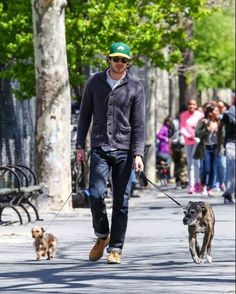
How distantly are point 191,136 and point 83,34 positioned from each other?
18.2 ft

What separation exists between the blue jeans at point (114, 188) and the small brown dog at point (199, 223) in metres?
0.60

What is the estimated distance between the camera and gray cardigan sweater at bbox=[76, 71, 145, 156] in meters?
12.0

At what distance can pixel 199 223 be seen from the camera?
12.3 m

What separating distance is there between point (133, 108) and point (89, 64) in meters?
12.7

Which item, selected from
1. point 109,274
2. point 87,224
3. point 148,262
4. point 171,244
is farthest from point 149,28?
point 109,274

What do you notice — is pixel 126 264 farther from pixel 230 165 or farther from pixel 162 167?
pixel 162 167

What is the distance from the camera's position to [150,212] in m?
22.5

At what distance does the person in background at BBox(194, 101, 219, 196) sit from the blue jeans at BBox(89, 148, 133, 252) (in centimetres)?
1489

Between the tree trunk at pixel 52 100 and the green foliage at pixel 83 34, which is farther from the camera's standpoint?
the green foliage at pixel 83 34

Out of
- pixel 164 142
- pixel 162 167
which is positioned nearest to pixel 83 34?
pixel 162 167

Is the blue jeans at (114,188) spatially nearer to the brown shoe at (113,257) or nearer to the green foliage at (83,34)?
the brown shoe at (113,257)

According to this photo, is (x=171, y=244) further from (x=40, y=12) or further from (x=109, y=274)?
(x=40, y=12)

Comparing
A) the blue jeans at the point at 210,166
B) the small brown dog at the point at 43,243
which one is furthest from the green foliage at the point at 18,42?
the small brown dog at the point at 43,243

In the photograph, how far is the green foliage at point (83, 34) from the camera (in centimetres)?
2322
